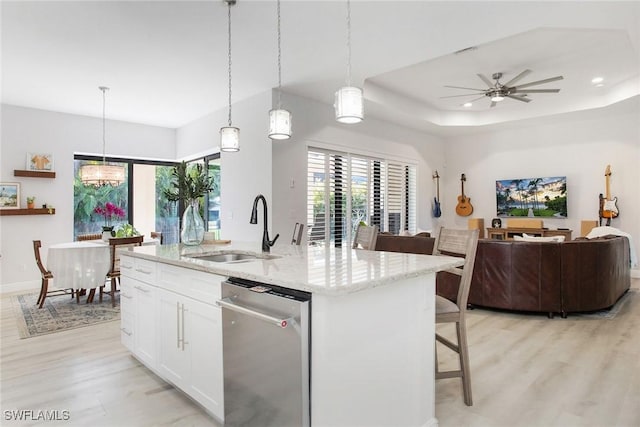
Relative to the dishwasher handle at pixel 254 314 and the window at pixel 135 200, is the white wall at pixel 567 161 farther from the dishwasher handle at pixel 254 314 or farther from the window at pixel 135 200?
the dishwasher handle at pixel 254 314

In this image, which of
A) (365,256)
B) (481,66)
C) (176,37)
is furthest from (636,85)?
(176,37)

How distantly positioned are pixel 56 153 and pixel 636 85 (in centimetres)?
870

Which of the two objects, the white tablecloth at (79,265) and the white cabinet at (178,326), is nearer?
the white cabinet at (178,326)

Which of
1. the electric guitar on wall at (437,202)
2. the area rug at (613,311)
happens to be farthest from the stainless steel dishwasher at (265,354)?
the electric guitar on wall at (437,202)

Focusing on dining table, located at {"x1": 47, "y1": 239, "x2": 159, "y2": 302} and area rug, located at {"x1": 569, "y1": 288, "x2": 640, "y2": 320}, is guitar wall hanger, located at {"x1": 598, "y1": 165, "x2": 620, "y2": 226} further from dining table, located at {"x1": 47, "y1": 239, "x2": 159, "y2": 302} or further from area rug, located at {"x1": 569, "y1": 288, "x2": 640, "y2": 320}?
dining table, located at {"x1": 47, "y1": 239, "x2": 159, "y2": 302}

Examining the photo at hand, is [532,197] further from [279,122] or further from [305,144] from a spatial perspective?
[279,122]

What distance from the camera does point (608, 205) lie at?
630 centimetres

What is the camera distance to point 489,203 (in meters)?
7.82

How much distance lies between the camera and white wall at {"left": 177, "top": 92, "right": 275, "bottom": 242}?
4.88 meters

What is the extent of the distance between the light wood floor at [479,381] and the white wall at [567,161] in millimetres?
3699

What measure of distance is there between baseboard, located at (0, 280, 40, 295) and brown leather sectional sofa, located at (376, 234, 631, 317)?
6.30m

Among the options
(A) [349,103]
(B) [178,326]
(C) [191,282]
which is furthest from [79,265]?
(A) [349,103]

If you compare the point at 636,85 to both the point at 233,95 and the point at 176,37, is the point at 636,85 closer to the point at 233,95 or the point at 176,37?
the point at 233,95

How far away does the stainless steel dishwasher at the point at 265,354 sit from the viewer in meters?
1.44
